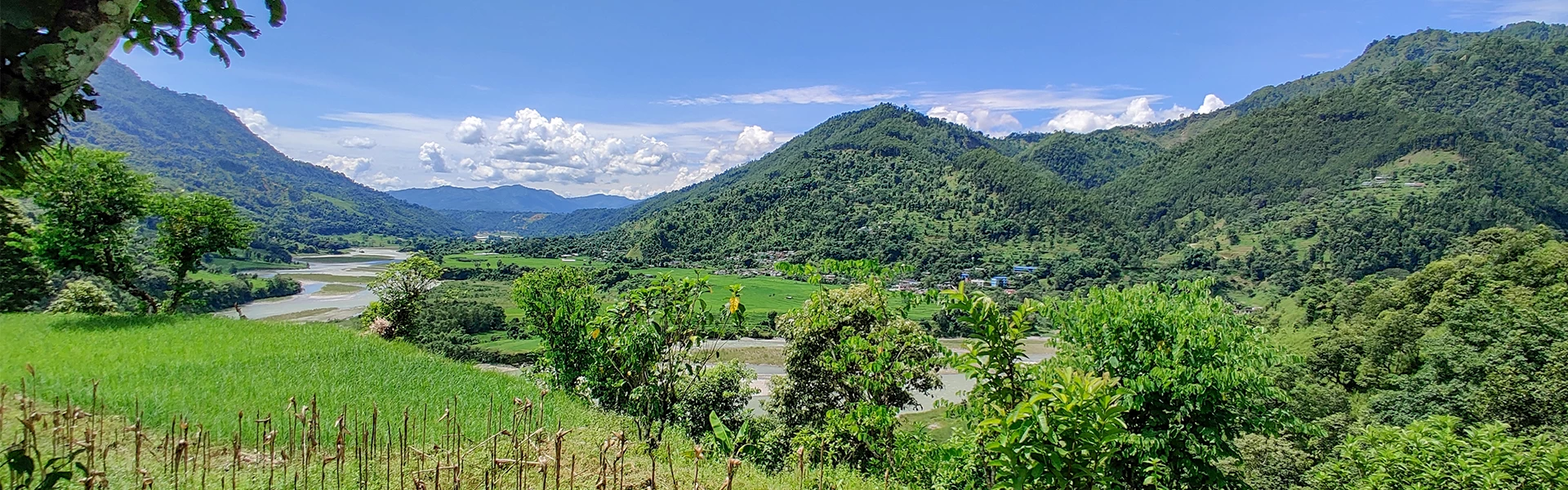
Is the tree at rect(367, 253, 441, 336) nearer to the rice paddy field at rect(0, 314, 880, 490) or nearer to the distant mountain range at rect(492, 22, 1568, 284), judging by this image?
the rice paddy field at rect(0, 314, 880, 490)

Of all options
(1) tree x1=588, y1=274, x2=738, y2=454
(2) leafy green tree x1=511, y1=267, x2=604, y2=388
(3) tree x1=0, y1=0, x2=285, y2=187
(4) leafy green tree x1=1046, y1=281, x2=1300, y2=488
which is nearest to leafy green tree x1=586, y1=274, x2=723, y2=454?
(1) tree x1=588, y1=274, x2=738, y2=454

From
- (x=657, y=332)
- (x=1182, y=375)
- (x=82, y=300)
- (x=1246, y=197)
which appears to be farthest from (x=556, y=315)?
(x=1246, y=197)

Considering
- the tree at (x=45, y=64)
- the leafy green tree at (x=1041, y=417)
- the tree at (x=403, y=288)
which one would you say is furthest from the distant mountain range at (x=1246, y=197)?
the tree at (x=45, y=64)

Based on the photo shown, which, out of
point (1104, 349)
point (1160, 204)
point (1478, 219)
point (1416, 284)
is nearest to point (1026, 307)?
point (1104, 349)

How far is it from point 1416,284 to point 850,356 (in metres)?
44.9

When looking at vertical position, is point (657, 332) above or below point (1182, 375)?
Result: above

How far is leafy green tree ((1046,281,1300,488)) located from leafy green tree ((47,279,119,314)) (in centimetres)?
2429

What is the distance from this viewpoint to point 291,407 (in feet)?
14.3

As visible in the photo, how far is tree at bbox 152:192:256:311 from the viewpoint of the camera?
1461 centimetres

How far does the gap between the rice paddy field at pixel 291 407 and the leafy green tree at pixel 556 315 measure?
64 cm

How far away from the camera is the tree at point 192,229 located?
14.6m

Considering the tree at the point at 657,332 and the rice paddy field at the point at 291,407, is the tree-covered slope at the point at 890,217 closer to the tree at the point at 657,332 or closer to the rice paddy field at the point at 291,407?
the rice paddy field at the point at 291,407

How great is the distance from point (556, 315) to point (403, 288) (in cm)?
881

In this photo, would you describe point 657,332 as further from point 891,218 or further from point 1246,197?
point 1246,197
